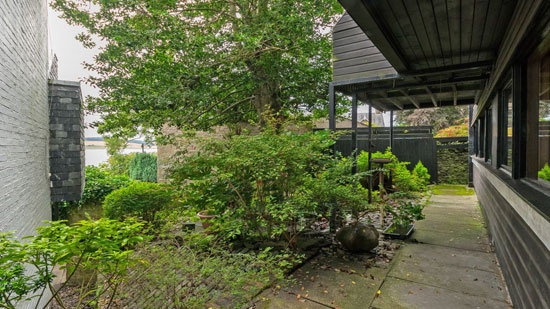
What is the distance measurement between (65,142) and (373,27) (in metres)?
4.82

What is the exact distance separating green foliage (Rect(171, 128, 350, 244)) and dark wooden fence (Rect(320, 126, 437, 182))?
6312mm

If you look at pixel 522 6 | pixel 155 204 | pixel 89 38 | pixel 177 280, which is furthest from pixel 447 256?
pixel 89 38

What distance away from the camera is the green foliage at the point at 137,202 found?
196 inches

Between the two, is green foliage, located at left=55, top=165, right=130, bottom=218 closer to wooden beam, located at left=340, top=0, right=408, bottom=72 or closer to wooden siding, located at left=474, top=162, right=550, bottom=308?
wooden beam, located at left=340, top=0, right=408, bottom=72

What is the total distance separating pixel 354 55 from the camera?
488 centimetres

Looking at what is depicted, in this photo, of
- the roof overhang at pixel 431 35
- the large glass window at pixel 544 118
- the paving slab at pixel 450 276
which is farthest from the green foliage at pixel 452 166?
the large glass window at pixel 544 118

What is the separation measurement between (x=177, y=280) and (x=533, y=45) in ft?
10.0

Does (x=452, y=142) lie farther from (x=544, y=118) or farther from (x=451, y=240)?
(x=544, y=118)

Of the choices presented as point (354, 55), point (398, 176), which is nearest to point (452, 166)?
point (398, 176)

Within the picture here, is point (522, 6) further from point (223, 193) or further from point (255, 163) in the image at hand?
point (223, 193)

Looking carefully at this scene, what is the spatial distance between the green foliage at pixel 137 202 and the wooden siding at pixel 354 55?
147 inches

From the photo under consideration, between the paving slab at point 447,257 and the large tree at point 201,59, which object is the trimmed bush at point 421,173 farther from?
the paving slab at point 447,257

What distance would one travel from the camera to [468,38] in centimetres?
307

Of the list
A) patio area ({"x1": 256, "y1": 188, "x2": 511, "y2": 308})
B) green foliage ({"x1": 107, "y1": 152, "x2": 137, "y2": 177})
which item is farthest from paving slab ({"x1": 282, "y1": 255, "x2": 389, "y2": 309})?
green foliage ({"x1": 107, "y1": 152, "x2": 137, "y2": 177})
